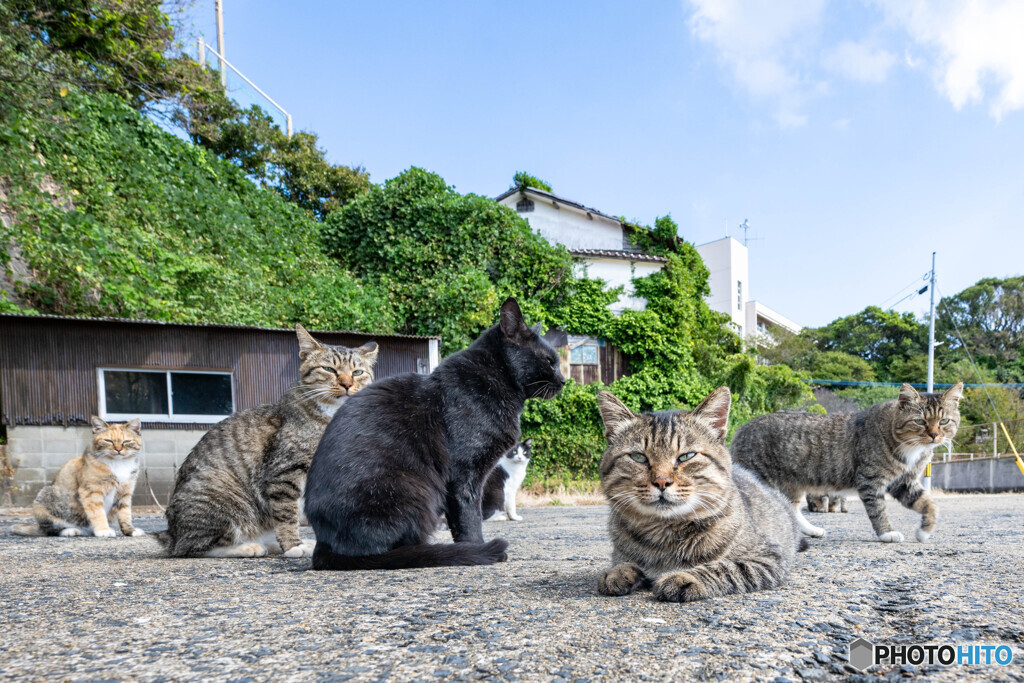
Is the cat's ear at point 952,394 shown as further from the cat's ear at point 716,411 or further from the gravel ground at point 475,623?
the cat's ear at point 716,411

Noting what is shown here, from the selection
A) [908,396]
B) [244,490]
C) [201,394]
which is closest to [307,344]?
[244,490]

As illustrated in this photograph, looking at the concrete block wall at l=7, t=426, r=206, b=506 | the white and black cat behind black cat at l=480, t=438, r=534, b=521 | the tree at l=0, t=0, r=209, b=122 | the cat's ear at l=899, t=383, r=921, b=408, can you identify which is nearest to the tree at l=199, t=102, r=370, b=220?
the tree at l=0, t=0, r=209, b=122

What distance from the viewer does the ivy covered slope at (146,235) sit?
411 inches

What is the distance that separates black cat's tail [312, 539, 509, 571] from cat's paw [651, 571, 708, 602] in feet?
4.04

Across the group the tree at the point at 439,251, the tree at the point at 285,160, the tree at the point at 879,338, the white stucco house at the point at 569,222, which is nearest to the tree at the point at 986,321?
the tree at the point at 879,338

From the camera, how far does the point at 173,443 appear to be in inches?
408

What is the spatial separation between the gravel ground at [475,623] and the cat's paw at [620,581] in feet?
0.22

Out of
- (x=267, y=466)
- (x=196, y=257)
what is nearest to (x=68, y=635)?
(x=267, y=466)

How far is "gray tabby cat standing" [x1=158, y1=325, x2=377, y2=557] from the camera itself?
3.82 meters

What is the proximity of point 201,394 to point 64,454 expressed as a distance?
216cm

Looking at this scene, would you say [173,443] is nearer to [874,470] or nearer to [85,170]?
[85,170]

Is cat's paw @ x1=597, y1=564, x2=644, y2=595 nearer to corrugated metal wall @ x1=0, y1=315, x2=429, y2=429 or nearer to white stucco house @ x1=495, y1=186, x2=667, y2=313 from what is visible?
corrugated metal wall @ x1=0, y1=315, x2=429, y2=429

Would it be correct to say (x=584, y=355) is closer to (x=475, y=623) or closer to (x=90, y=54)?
(x=90, y=54)

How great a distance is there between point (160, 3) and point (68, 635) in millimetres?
15564
